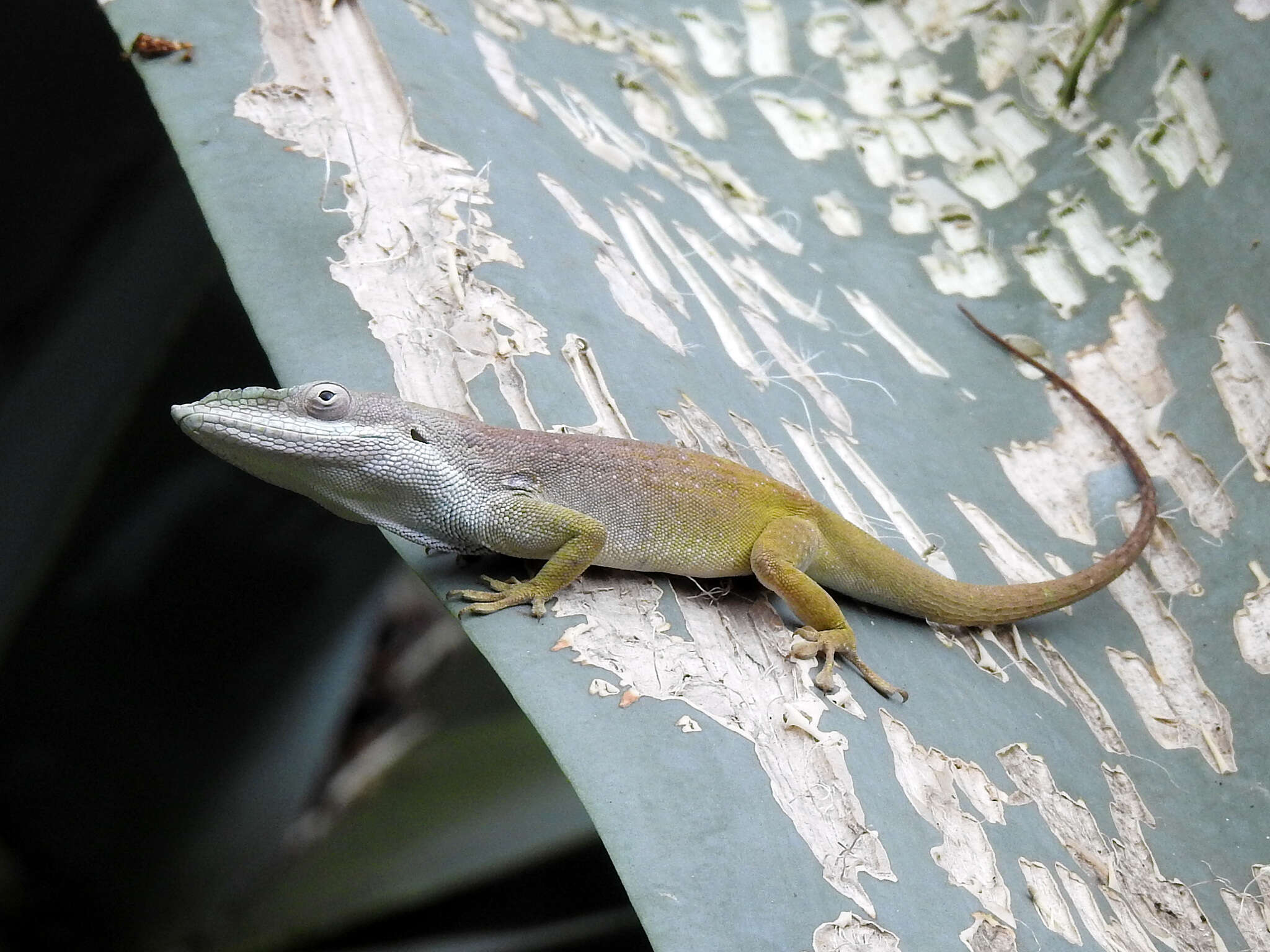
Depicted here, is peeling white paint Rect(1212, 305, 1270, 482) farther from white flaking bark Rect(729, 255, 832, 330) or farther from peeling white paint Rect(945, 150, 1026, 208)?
white flaking bark Rect(729, 255, 832, 330)

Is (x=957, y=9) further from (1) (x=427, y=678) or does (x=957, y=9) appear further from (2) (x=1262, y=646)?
(1) (x=427, y=678)

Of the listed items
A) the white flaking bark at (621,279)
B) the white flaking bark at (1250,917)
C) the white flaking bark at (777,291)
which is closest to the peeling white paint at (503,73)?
the white flaking bark at (621,279)

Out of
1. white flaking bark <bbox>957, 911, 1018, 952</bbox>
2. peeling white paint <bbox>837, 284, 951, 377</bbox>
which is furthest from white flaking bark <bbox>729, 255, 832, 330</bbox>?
white flaking bark <bbox>957, 911, 1018, 952</bbox>

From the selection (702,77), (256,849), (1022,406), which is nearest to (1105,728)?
(1022,406)

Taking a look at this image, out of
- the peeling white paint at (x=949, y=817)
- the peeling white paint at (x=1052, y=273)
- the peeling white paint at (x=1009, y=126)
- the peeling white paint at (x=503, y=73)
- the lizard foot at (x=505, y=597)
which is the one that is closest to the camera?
the peeling white paint at (x=949, y=817)

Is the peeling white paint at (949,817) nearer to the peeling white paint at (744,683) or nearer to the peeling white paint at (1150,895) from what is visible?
the peeling white paint at (744,683)
